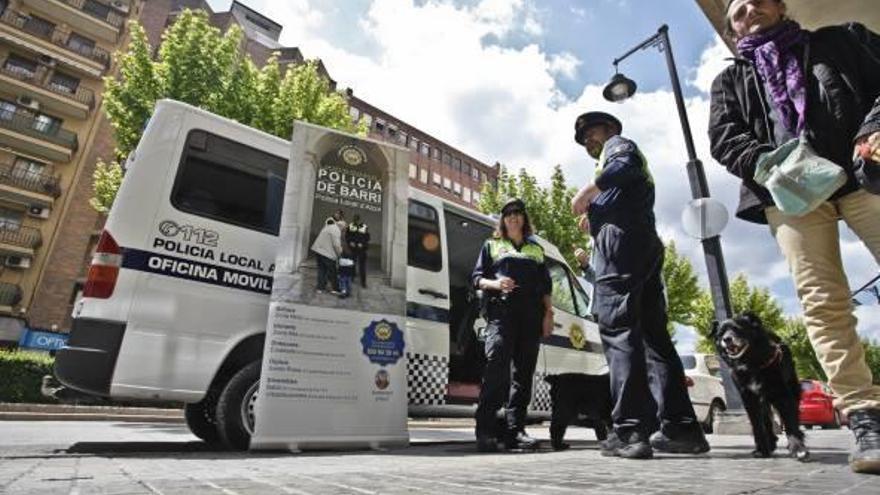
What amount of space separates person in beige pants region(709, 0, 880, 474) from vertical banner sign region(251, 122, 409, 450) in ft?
8.29

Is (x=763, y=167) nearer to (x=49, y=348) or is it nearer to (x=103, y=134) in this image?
(x=49, y=348)

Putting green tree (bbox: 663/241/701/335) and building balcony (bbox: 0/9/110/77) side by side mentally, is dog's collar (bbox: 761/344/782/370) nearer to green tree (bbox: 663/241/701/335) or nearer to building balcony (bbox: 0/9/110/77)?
green tree (bbox: 663/241/701/335)

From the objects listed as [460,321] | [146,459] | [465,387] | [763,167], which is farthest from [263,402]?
[763,167]

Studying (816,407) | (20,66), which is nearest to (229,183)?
(816,407)

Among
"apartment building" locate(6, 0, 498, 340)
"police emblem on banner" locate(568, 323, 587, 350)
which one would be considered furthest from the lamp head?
"apartment building" locate(6, 0, 498, 340)

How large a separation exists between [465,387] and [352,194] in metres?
2.20

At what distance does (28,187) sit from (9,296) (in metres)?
5.70

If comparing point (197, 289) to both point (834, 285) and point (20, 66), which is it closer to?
point (834, 285)

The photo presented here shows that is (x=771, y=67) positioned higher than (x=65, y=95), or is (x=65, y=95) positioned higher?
(x=65, y=95)

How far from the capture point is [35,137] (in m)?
26.0

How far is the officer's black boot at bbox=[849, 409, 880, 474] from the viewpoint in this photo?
6.16 ft

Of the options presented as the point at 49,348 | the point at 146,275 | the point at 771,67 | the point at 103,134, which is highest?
the point at 103,134

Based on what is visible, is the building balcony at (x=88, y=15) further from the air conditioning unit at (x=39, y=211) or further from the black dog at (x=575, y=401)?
the black dog at (x=575, y=401)

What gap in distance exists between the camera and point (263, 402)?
10.8 ft
